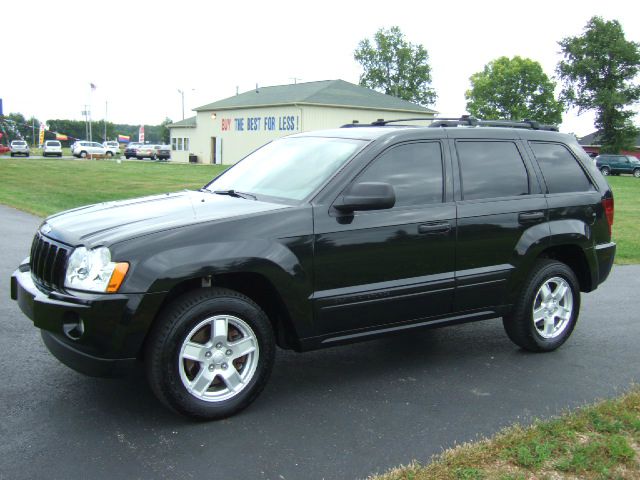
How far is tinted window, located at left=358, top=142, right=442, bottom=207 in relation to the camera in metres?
4.62

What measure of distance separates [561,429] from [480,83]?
72.3 meters

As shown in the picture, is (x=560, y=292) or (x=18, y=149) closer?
(x=560, y=292)

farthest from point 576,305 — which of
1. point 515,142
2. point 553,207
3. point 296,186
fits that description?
point 296,186

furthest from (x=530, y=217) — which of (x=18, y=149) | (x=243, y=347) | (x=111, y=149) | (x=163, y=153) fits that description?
(x=111, y=149)

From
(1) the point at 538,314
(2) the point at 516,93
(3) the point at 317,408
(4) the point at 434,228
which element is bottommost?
(3) the point at 317,408

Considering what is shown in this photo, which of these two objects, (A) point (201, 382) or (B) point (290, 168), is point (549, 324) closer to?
(B) point (290, 168)

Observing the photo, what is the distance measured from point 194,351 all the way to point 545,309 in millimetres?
3040

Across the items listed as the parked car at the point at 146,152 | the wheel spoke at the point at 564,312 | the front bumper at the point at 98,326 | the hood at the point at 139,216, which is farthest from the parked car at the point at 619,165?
the front bumper at the point at 98,326

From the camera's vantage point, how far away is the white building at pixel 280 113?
45188mm

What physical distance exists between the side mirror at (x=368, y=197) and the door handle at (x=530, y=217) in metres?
1.39

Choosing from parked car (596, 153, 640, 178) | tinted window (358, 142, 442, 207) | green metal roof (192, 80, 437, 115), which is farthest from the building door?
tinted window (358, 142, 442, 207)

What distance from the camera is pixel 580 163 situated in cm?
568

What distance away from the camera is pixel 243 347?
4031 mm

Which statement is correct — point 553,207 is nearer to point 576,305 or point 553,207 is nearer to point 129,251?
point 576,305
